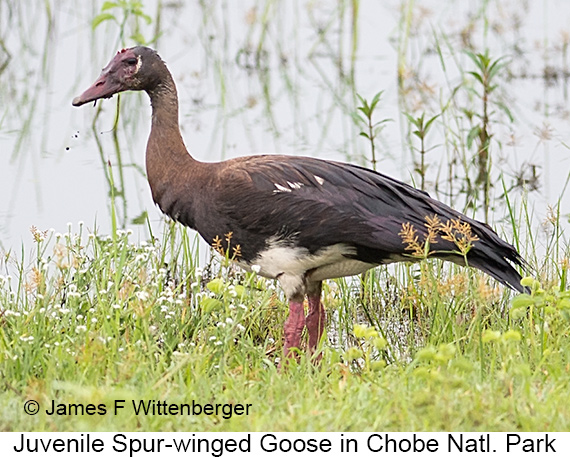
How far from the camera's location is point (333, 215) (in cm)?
490

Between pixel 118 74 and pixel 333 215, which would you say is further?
pixel 118 74

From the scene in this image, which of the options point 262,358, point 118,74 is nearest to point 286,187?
point 262,358

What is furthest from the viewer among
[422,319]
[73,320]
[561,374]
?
[422,319]

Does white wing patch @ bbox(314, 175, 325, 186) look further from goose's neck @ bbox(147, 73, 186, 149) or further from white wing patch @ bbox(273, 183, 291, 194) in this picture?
goose's neck @ bbox(147, 73, 186, 149)

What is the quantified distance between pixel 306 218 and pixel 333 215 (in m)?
0.12

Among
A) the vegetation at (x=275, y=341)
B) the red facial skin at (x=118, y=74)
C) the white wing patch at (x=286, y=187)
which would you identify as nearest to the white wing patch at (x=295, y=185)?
the white wing patch at (x=286, y=187)

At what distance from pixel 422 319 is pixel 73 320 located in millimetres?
1909

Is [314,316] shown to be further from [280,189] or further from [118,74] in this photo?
[118,74]

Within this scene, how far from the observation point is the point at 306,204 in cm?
493

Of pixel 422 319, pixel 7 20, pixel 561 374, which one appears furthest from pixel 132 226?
pixel 7 20

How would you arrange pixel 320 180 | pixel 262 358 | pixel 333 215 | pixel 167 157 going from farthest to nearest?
pixel 167 157, pixel 320 180, pixel 333 215, pixel 262 358

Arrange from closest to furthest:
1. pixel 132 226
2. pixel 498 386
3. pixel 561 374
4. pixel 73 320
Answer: pixel 498 386, pixel 561 374, pixel 73 320, pixel 132 226

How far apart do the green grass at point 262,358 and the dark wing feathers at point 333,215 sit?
236 millimetres

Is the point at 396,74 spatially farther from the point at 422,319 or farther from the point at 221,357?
the point at 221,357
